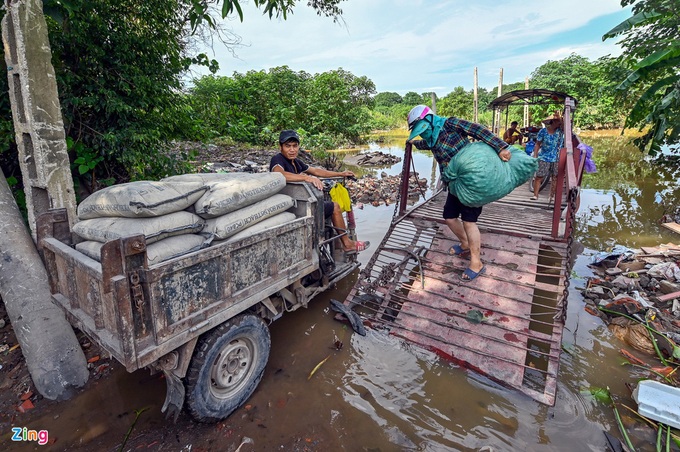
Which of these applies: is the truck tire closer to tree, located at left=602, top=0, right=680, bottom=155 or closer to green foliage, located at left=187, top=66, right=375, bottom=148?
tree, located at left=602, top=0, right=680, bottom=155

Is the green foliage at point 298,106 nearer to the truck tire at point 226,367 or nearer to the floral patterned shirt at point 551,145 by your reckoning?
the floral patterned shirt at point 551,145

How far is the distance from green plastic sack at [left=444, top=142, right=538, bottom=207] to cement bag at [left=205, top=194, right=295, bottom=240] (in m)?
1.71

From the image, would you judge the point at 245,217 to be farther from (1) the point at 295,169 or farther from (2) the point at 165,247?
(1) the point at 295,169

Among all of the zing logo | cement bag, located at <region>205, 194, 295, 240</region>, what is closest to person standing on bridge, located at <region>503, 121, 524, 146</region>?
cement bag, located at <region>205, 194, 295, 240</region>

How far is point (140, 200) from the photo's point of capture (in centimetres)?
227

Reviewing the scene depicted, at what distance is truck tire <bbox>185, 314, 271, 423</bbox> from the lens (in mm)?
2283

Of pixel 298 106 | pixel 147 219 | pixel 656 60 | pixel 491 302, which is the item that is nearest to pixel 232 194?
pixel 147 219

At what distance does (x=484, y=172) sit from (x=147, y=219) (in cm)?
286

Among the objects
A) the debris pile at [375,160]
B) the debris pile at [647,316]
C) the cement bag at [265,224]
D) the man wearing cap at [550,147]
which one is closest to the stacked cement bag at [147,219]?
the cement bag at [265,224]

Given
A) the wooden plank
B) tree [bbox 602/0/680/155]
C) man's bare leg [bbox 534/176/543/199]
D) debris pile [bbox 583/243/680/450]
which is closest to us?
debris pile [bbox 583/243/680/450]

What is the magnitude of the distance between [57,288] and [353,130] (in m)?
19.4

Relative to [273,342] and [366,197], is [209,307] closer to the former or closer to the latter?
[273,342]

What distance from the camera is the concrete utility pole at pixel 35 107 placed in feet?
10.1

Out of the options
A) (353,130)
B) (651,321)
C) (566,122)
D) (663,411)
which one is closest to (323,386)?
(663,411)
